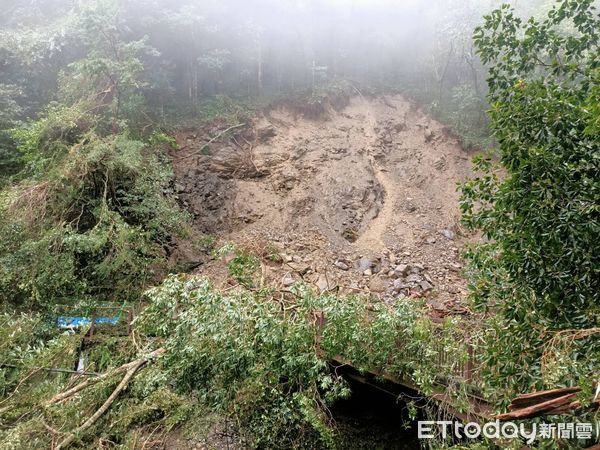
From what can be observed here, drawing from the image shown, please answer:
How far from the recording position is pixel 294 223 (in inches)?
439

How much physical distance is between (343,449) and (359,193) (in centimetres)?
767

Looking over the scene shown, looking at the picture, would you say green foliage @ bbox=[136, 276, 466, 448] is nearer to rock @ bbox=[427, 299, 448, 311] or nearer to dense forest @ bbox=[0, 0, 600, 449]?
dense forest @ bbox=[0, 0, 600, 449]

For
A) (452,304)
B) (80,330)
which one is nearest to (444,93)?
(452,304)

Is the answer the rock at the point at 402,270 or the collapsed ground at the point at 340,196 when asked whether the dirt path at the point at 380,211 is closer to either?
the collapsed ground at the point at 340,196

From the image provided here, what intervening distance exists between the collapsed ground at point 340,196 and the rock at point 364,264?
3 centimetres

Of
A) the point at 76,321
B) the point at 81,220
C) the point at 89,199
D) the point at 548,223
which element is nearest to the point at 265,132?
the point at 89,199

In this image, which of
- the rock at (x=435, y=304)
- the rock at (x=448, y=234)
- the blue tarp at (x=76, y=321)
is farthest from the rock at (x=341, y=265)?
the blue tarp at (x=76, y=321)

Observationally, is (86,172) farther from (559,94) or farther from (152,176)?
(559,94)

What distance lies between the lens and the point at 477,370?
3.96 m

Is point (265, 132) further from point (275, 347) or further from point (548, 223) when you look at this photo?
point (548, 223)

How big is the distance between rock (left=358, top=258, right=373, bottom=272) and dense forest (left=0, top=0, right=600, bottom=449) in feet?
0.53

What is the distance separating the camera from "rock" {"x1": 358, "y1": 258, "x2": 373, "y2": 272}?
10.1 meters

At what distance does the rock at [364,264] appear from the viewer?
33.1ft

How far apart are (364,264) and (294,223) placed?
246 centimetres
